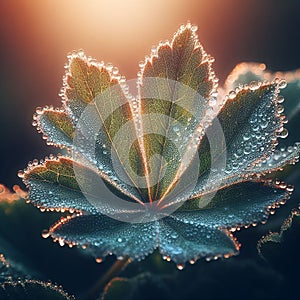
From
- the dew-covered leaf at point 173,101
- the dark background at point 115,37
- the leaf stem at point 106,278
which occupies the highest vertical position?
the dark background at point 115,37

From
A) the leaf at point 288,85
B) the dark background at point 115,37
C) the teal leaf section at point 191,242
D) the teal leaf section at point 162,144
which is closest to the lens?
the teal leaf section at point 191,242

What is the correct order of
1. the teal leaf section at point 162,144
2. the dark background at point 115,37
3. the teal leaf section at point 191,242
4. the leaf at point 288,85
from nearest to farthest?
the teal leaf section at point 191,242 < the teal leaf section at point 162,144 < the leaf at point 288,85 < the dark background at point 115,37

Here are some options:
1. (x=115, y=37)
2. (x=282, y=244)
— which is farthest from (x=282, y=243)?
(x=115, y=37)

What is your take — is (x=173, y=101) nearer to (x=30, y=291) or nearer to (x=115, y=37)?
(x=30, y=291)

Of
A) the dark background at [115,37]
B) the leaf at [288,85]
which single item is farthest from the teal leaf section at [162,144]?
the dark background at [115,37]

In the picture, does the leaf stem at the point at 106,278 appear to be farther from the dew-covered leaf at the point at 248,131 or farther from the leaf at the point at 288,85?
the leaf at the point at 288,85

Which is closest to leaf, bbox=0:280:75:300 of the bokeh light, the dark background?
the dark background

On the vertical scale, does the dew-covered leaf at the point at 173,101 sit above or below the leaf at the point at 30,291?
above
